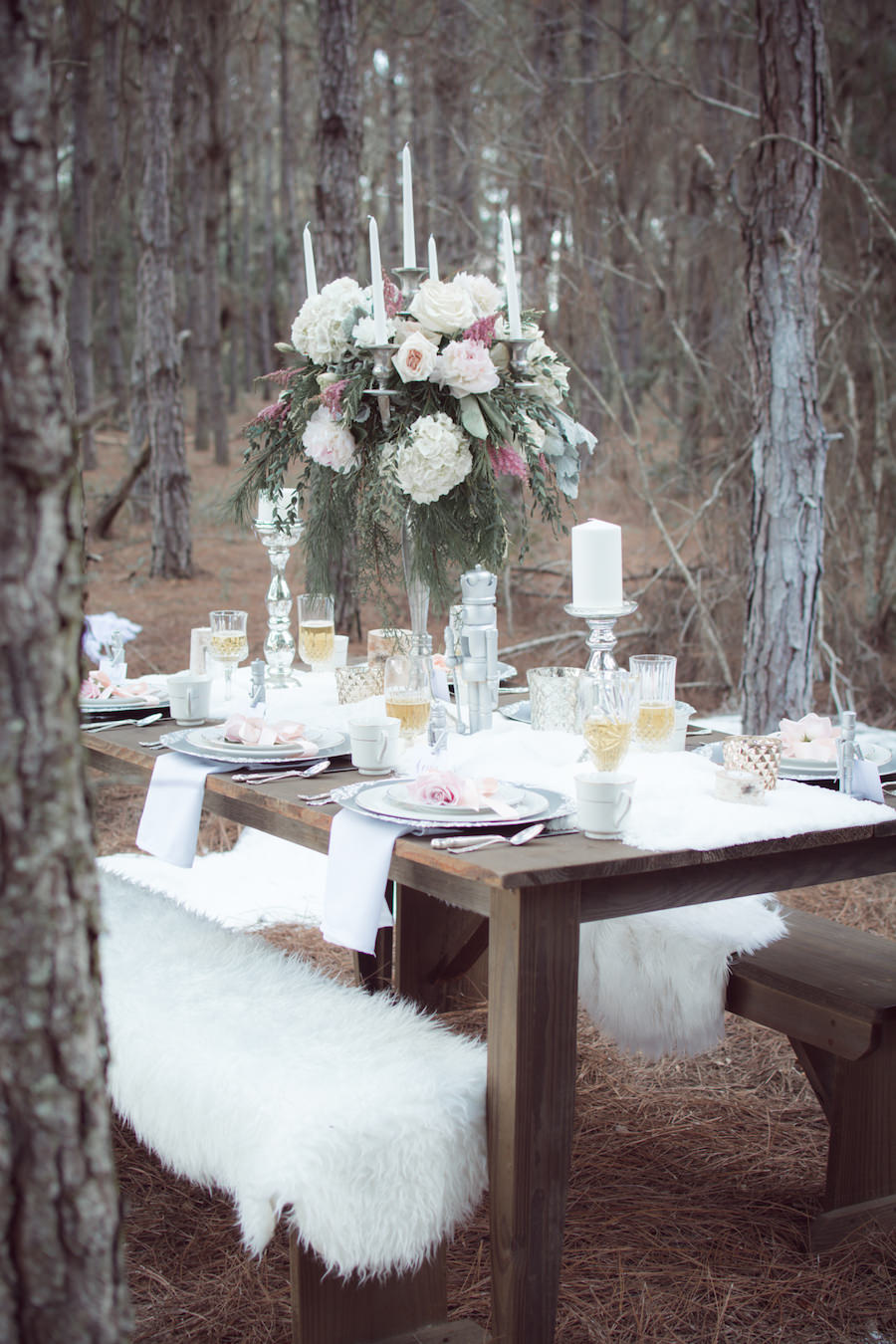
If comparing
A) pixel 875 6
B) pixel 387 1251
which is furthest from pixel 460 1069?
pixel 875 6

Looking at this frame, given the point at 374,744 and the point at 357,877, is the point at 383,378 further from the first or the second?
the point at 357,877

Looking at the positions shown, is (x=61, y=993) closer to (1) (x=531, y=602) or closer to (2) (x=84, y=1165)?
(2) (x=84, y=1165)

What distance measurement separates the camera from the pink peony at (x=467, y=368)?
8.23 feet

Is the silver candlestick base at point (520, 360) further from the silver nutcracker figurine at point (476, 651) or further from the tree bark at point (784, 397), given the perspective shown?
the tree bark at point (784, 397)

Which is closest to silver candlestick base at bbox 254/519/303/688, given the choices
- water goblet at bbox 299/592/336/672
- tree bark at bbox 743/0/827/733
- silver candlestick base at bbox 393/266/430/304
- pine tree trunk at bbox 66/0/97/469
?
water goblet at bbox 299/592/336/672

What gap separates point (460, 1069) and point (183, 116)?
13.6 meters

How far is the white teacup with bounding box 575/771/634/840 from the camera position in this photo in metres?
1.91

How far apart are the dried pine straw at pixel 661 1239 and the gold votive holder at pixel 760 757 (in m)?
0.87

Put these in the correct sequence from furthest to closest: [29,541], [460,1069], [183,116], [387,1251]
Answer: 1. [183,116]
2. [460,1069]
3. [387,1251]
4. [29,541]

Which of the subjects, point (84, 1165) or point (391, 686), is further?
point (391, 686)

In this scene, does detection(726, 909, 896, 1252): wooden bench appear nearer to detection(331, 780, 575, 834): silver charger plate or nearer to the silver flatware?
detection(331, 780, 575, 834): silver charger plate

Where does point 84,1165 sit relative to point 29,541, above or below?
below

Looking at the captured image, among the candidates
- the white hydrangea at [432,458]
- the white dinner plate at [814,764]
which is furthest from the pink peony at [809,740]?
the white hydrangea at [432,458]

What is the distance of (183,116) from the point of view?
13570 mm
